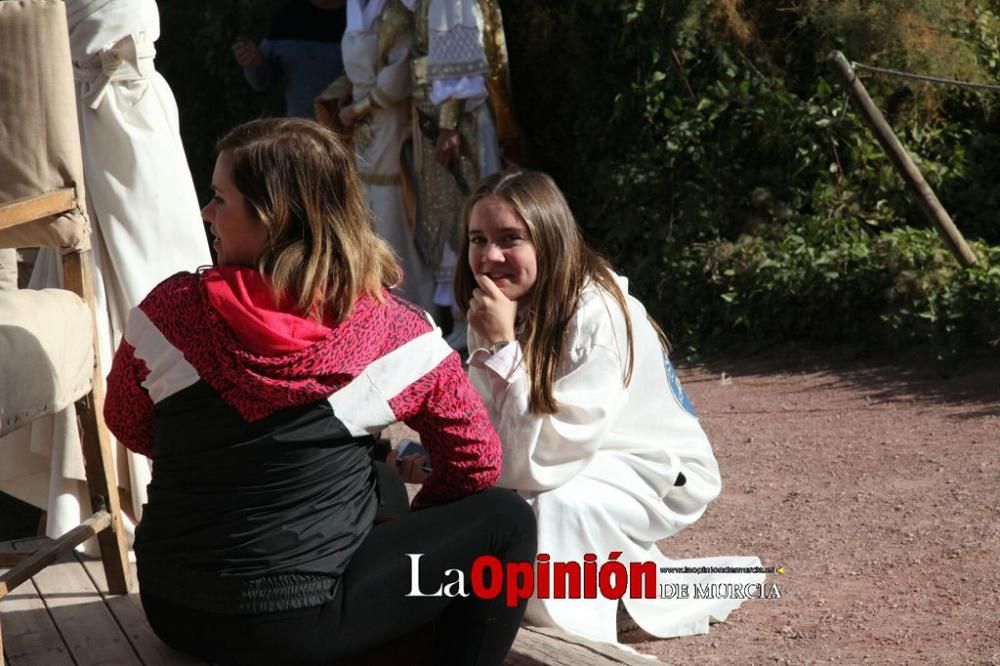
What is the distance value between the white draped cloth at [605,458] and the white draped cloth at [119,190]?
3.09ft

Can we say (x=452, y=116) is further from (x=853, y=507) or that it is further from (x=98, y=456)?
(x=98, y=456)

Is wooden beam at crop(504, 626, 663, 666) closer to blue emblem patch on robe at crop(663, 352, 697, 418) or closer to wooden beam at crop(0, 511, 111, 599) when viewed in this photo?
blue emblem patch on robe at crop(663, 352, 697, 418)

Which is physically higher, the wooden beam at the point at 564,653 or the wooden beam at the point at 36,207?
the wooden beam at the point at 36,207

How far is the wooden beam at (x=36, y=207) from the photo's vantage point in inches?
113

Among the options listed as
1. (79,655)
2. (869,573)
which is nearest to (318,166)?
(79,655)

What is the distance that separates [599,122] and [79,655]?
5896 mm

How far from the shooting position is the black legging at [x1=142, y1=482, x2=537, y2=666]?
243cm

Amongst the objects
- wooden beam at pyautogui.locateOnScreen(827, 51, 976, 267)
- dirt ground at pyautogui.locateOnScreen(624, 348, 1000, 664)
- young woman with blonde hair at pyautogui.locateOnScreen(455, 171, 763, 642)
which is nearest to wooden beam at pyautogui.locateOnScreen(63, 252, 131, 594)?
young woman with blonde hair at pyautogui.locateOnScreen(455, 171, 763, 642)

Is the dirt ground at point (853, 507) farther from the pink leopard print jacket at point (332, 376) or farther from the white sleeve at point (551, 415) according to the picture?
→ the pink leopard print jacket at point (332, 376)

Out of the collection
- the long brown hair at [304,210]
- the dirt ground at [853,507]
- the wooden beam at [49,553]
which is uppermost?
the long brown hair at [304,210]

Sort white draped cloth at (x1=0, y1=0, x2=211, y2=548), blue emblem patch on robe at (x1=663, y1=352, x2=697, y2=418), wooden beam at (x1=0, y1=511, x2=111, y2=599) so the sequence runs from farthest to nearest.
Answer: white draped cloth at (x1=0, y1=0, x2=211, y2=548) → blue emblem patch on robe at (x1=663, y1=352, x2=697, y2=418) → wooden beam at (x1=0, y1=511, x2=111, y2=599)

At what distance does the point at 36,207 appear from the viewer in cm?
297

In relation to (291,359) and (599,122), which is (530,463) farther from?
(599,122)

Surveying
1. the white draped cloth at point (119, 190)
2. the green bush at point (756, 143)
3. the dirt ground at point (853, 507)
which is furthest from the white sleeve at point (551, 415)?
the green bush at point (756, 143)
